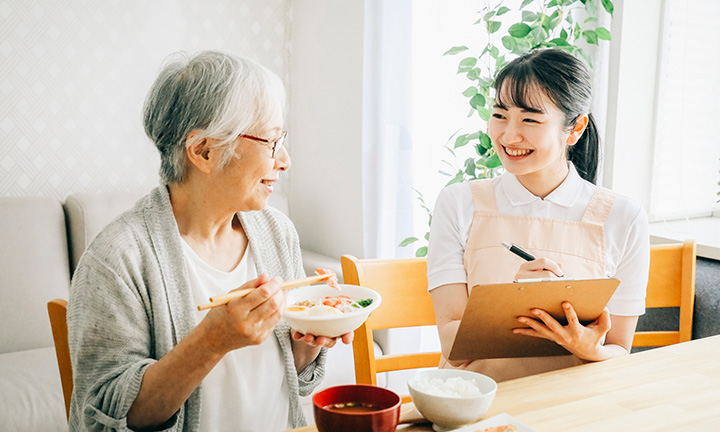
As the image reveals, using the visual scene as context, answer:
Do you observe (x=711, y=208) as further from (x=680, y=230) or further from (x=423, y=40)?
(x=423, y=40)

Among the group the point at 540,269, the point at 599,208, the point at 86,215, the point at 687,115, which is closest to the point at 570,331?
the point at 540,269

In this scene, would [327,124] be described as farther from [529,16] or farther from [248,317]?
[248,317]

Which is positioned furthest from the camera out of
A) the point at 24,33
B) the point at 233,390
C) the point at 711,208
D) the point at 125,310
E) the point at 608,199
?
the point at 24,33

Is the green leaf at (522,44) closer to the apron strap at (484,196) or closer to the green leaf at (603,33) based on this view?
the green leaf at (603,33)

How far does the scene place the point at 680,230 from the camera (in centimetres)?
238

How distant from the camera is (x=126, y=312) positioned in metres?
1.19

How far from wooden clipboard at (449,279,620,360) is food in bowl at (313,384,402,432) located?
0.26 metres

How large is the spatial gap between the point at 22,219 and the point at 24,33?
0.84 meters

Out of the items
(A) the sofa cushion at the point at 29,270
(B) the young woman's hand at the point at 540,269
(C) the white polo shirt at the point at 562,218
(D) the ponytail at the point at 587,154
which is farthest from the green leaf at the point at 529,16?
(A) the sofa cushion at the point at 29,270

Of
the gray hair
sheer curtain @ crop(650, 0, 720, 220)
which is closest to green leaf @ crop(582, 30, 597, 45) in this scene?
sheer curtain @ crop(650, 0, 720, 220)

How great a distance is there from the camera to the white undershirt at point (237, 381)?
131 centimetres

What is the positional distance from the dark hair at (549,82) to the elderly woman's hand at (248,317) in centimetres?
82

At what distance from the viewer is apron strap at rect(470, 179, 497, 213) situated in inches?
62.7

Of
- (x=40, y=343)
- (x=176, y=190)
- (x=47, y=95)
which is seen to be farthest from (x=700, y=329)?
(x=47, y=95)
